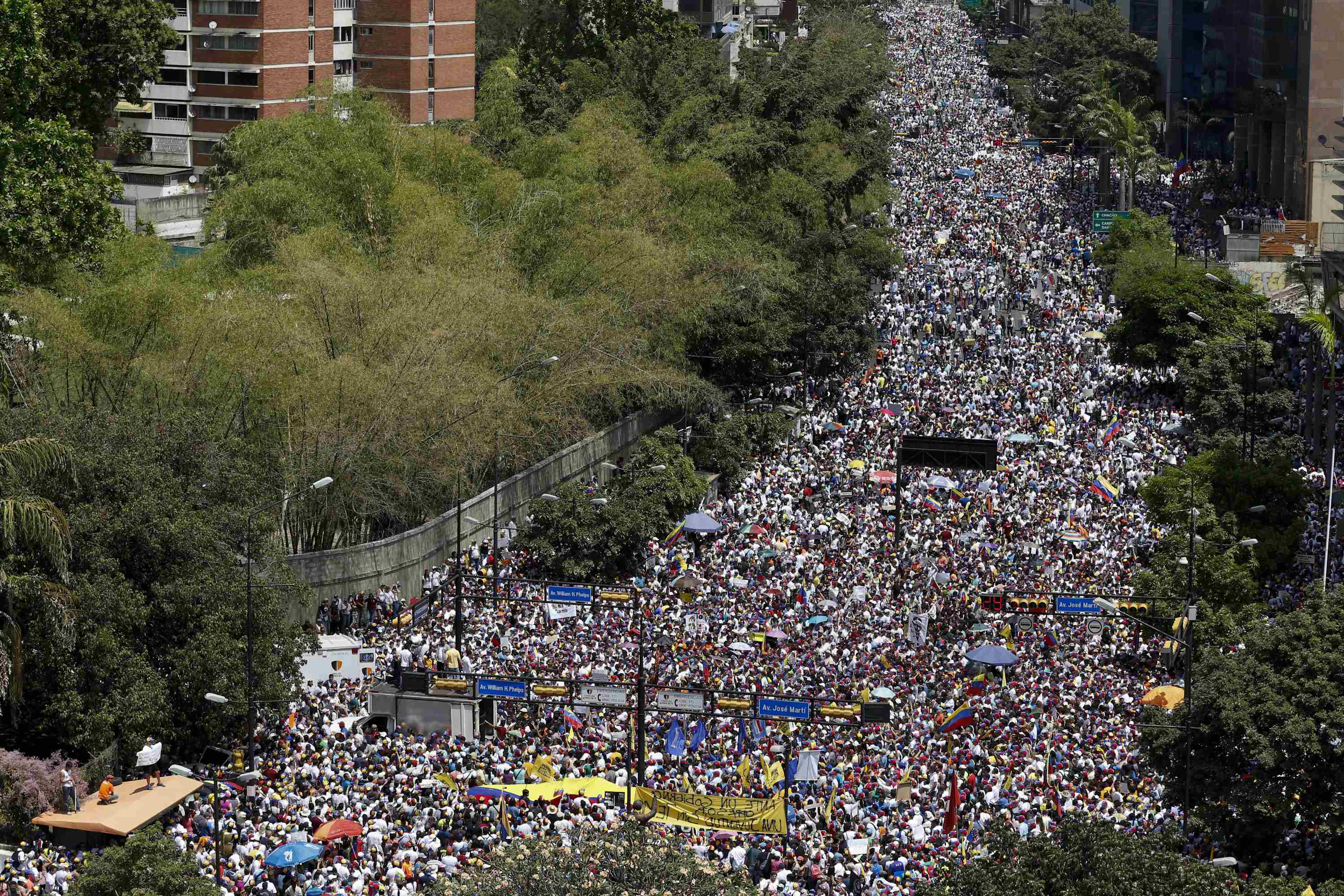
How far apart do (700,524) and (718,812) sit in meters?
19.1

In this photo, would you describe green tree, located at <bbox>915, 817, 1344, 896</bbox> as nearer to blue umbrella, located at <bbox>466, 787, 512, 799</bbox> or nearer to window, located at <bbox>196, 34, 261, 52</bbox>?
blue umbrella, located at <bbox>466, 787, 512, 799</bbox>

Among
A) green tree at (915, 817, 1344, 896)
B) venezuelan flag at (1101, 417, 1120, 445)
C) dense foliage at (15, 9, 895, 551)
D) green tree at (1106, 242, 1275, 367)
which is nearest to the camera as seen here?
green tree at (915, 817, 1344, 896)

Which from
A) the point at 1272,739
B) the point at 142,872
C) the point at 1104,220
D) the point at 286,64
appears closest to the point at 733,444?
the point at 1272,739

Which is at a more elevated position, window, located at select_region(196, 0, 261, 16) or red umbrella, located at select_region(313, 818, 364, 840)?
window, located at select_region(196, 0, 261, 16)

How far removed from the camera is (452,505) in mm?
51969

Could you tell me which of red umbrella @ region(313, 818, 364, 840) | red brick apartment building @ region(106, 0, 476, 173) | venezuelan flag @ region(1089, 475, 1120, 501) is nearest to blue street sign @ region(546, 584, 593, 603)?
red umbrella @ region(313, 818, 364, 840)

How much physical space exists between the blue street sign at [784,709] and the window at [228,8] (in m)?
51.0

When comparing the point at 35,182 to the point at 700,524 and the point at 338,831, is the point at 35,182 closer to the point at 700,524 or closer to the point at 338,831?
the point at 700,524

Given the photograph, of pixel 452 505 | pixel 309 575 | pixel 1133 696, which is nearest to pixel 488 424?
pixel 452 505

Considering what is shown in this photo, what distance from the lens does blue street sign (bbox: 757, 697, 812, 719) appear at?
3709 centimetres

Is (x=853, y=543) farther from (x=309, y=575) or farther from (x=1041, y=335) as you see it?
(x=1041, y=335)

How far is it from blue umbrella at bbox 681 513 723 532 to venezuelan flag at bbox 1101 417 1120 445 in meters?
12.8

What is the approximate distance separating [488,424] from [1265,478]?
19.2 metres

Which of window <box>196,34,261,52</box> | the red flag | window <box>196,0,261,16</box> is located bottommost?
the red flag
